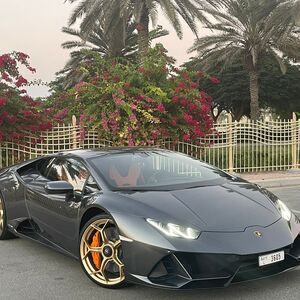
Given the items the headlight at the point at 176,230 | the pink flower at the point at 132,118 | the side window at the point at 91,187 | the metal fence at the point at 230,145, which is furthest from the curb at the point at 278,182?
the headlight at the point at 176,230

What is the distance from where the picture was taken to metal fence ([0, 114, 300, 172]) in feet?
42.4

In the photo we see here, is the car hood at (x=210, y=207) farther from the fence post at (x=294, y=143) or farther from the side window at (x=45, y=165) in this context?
the fence post at (x=294, y=143)

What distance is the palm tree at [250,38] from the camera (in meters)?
24.5

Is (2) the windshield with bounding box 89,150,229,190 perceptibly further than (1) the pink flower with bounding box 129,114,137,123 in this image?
No

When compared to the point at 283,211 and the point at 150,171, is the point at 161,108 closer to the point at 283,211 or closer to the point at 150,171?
the point at 150,171

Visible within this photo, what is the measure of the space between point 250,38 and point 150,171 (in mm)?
Answer: 24249

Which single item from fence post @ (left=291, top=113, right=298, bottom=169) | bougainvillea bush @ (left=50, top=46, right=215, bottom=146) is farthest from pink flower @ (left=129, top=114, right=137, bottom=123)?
fence post @ (left=291, top=113, right=298, bottom=169)

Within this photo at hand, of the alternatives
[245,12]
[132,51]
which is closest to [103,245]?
[245,12]

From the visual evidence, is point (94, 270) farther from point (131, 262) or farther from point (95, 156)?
point (95, 156)

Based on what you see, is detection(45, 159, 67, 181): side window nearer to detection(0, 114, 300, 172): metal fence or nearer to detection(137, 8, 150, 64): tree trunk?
detection(0, 114, 300, 172): metal fence

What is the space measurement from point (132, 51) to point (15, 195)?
28030 millimetres

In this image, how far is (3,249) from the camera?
5.78 m

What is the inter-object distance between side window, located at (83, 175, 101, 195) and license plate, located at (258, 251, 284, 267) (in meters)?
1.61

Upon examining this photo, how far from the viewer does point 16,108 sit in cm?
1231
